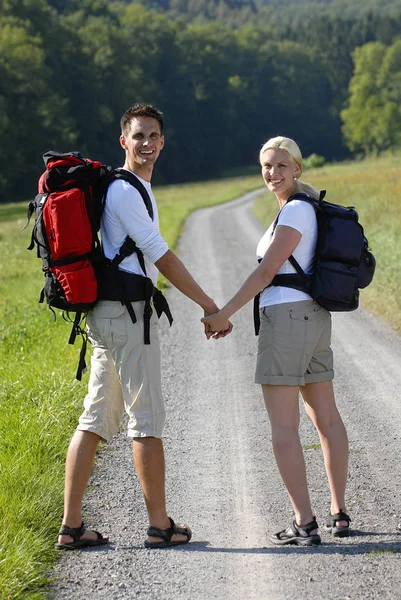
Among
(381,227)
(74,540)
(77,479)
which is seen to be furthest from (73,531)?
(381,227)

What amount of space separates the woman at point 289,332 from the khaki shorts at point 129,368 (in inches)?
19.4

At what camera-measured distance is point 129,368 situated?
427cm

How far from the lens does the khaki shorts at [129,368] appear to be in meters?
4.26

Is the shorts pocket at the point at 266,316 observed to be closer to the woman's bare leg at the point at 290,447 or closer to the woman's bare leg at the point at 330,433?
the woman's bare leg at the point at 290,447

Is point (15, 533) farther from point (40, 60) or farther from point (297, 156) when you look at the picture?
point (40, 60)

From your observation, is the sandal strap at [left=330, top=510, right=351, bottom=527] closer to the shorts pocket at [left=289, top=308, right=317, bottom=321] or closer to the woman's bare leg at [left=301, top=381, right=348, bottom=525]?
the woman's bare leg at [left=301, top=381, right=348, bottom=525]

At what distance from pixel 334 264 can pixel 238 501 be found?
60.3 inches

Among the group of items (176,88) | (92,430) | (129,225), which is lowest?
(92,430)

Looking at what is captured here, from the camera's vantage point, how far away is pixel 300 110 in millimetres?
121125

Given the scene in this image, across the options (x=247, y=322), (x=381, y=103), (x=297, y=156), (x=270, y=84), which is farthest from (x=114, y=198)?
(x=270, y=84)

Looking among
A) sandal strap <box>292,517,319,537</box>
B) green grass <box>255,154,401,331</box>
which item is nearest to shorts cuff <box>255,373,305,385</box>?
sandal strap <box>292,517,319,537</box>

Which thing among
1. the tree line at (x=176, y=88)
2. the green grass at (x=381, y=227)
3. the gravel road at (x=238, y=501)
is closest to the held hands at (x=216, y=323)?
the gravel road at (x=238, y=501)

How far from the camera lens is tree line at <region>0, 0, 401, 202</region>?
6525 centimetres

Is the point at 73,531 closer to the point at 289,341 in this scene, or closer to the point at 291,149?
the point at 289,341
